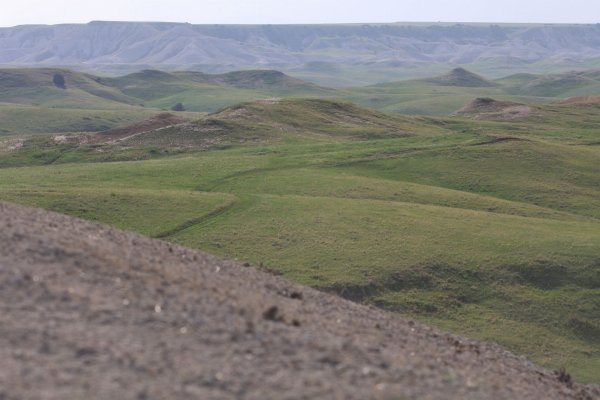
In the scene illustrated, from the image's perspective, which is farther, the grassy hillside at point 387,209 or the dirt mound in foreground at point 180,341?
the grassy hillside at point 387,209

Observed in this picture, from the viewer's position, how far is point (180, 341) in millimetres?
20672

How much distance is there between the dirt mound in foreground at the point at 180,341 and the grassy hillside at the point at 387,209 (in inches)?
726

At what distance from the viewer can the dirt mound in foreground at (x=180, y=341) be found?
18.5m

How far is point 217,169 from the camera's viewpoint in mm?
84875

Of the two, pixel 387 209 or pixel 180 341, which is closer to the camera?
pixel 180 341

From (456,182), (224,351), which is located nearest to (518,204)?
(456,182)

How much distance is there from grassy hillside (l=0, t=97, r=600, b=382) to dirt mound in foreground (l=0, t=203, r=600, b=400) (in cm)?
1844

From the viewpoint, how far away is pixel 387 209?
67062mm

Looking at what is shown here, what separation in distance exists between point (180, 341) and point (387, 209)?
157ft

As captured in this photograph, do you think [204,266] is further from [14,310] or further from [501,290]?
[501,290]

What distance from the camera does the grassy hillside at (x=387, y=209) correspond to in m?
49.6

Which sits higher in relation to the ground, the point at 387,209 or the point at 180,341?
the point at 180,341

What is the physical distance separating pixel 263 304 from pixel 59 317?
730 cm

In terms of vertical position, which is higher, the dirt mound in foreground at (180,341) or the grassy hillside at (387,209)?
the dirt mound in foreground at (180,341)
